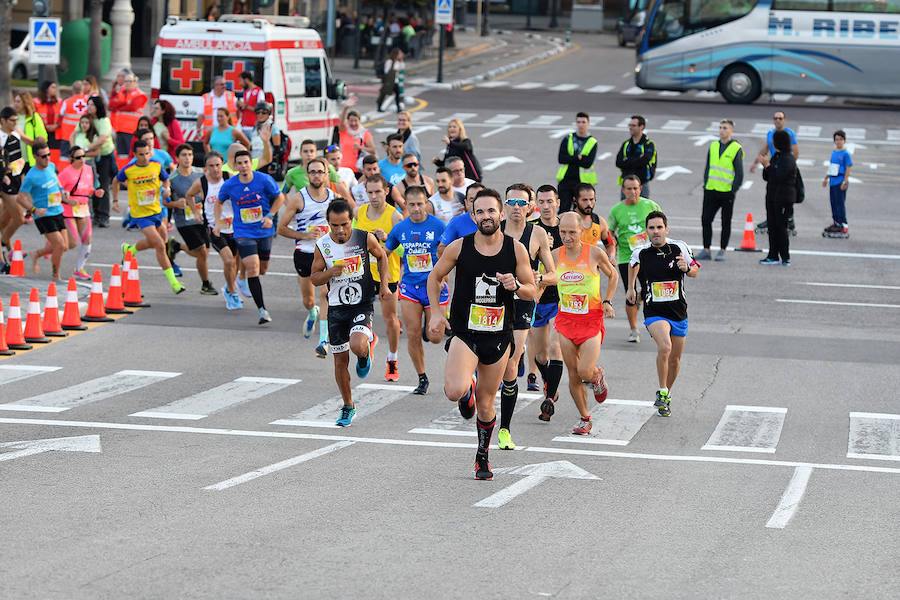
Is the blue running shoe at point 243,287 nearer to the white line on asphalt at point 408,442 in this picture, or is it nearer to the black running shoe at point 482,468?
the white line on asphalt at point 408,442

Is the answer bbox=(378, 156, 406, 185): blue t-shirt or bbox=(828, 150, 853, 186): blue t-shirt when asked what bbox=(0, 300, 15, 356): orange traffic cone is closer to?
bbox=(378, 156, 406, 185): blue t-shirt

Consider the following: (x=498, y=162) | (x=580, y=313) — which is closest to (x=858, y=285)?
(x=580, y=313)

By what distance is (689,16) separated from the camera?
147 feet

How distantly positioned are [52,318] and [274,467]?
21.8 feet

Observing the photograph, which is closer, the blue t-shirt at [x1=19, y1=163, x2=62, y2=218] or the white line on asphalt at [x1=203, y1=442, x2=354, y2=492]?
the white line on asphalt at [x1=203, y1=442, x2=354, y2=492]

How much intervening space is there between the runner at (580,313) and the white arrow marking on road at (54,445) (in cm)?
395

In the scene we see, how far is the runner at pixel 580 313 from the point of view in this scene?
43.1 ft

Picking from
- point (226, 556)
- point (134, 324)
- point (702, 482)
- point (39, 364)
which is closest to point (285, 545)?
point (226, 556)

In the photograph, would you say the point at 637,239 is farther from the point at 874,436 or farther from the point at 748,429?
the point at 874,436

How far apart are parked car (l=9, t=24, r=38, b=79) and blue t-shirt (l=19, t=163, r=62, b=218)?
26.0 metres

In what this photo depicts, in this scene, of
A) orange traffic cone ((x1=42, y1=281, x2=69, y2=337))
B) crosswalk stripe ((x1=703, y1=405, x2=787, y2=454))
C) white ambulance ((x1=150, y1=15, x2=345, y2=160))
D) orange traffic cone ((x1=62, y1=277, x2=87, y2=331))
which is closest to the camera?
crosswalk stripe ((x1=703, y1=405, x2=787, y2=454))

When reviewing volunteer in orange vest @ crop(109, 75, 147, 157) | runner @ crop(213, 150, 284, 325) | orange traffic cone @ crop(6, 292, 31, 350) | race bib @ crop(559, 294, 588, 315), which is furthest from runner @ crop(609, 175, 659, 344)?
volunteer in orange vest @ crop(109, 75, 147, 157)

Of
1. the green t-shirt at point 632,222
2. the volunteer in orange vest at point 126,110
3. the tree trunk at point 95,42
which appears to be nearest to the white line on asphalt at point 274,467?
the green t-shirt at point 632,222

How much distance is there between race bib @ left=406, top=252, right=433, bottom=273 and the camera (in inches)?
567
